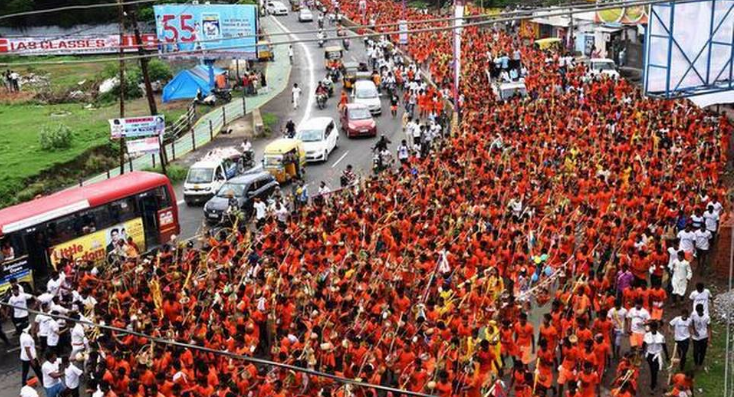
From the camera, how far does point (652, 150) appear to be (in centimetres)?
2070

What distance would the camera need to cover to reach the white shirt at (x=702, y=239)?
50.2 feet

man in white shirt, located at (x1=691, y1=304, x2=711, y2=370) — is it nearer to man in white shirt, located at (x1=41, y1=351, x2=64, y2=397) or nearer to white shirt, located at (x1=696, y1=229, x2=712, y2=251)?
white shirt, located at (x1=696, y1=229, x2=712, y2=251)

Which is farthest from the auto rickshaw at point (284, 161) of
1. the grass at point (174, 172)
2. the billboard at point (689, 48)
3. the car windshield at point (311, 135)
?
the billboard at point (689, 48)

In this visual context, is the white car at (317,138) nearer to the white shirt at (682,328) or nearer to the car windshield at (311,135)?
the car windshield at (311,135)

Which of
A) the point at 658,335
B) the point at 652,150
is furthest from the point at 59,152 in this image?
the point at 658,335

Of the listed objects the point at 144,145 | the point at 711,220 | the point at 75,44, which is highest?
the point at 75,44

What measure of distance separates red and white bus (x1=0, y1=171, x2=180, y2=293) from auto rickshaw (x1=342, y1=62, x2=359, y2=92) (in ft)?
63.7

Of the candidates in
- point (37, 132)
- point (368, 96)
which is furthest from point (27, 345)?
point (37, 132)

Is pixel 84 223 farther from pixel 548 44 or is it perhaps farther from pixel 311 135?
pixel 548 44

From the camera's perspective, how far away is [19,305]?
14.1 metres

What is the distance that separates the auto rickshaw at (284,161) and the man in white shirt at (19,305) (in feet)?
37.1

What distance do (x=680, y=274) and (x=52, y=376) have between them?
9851 mm

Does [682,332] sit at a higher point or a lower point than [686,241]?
lower

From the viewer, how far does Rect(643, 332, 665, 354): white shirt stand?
11805mm
